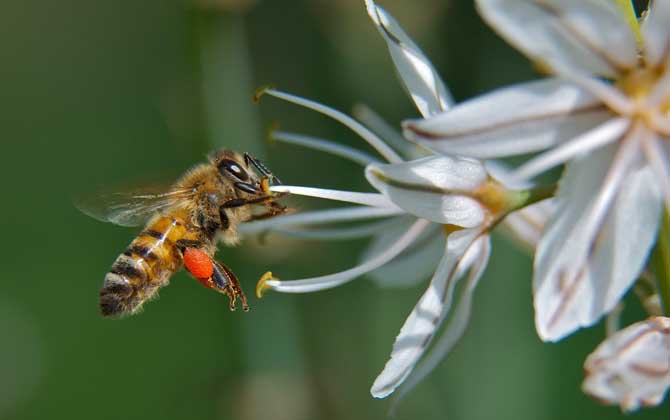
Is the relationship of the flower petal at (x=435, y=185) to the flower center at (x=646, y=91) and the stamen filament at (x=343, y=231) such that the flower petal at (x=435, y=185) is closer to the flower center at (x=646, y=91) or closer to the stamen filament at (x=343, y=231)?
the flower center at (x=646, y=91)

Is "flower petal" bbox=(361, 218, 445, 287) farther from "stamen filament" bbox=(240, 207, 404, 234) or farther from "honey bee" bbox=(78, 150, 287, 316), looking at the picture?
"honey bee" bbox=(78, 150, 287, 316)

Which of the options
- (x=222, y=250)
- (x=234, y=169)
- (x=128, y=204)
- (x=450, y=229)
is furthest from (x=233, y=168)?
(x=222, y=250)

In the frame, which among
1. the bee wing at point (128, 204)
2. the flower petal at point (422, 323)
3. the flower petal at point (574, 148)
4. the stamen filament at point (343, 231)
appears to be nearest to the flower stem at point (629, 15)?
the flower petal at point (574, 148)

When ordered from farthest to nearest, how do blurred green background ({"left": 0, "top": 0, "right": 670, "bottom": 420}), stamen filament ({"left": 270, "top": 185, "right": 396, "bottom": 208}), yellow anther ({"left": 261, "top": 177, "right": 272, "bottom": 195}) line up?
blurred green background ({"left": 0, "top": 0, "right": 670, "bottom": 420}) → yellow anther ({"left": 261, "top": 177, "right": 272, "bottom": 195}) → stamen filament ({"left": 270, "top": 185, "right": 396, "bottom": 208})

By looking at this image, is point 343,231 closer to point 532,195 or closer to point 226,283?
point 226,283

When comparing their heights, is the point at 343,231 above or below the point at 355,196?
below

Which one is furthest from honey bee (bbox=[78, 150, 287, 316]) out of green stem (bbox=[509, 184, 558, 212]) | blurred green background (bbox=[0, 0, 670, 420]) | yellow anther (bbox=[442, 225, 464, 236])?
blurred green background (bbox=[0, 0, 670, 420])
